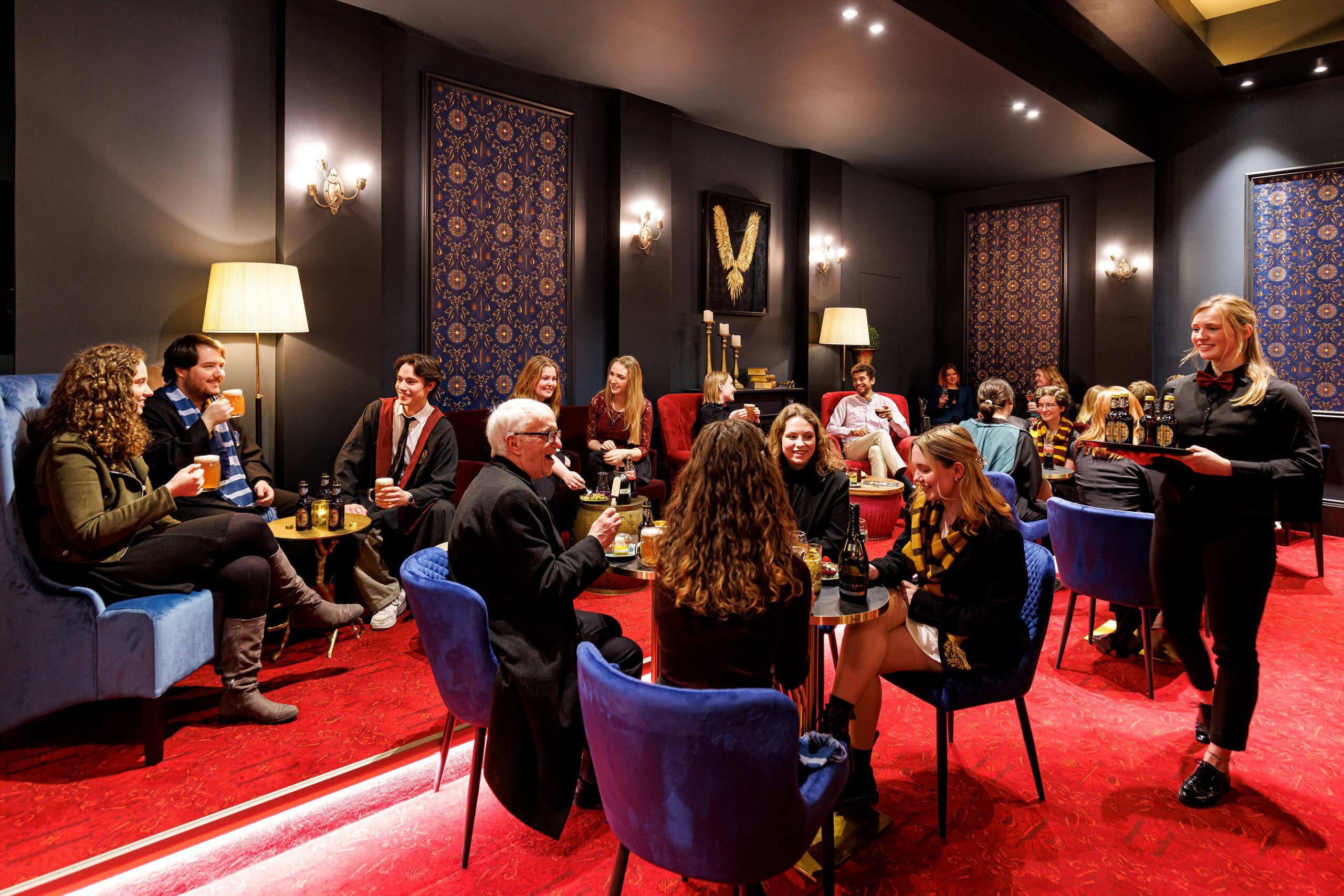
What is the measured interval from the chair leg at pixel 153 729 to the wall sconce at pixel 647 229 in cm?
466

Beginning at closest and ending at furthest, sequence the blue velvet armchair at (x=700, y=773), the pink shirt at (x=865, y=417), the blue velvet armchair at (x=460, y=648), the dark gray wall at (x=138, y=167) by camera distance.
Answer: the blue velvet armchair at (x=700, y=773)
the blue velvet armchair at (x=460, y=648)
the dark gray wall at (x=138, y=167)
the pink shirt at (x=865, y=417)

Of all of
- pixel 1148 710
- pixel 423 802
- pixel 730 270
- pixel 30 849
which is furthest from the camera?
pixel 730 270

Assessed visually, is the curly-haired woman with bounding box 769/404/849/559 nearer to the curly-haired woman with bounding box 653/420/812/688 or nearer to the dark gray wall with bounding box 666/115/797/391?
the curly-haired woman with bounding box 653/420/812/688

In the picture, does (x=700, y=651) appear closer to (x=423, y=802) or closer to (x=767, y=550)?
(x=767, y=550)

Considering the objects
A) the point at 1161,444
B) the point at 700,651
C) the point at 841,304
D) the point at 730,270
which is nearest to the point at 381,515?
the point at 700,651

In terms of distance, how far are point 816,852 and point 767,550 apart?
39.8 inches

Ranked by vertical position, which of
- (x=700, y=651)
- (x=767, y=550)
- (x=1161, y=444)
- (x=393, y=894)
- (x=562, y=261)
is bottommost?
(x=393, y=894)

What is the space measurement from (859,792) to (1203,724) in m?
1.46

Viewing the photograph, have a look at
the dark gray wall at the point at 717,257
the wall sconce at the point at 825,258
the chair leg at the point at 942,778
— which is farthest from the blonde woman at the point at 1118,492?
the wall sconce at the point at 825,258

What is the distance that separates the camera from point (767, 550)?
1755mm

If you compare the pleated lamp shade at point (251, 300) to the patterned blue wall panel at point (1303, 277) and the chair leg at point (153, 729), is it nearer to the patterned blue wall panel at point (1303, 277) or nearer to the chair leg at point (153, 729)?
the chair leg at point (153, 729)

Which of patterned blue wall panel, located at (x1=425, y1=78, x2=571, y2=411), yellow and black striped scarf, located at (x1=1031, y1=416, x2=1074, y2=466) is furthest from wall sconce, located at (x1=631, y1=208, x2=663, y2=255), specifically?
yellow and black striped scarf, located at (x1=1031, y1=416, x2=1074, y2=466)

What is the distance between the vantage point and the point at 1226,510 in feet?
7.98

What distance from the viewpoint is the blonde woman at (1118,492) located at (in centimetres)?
371
